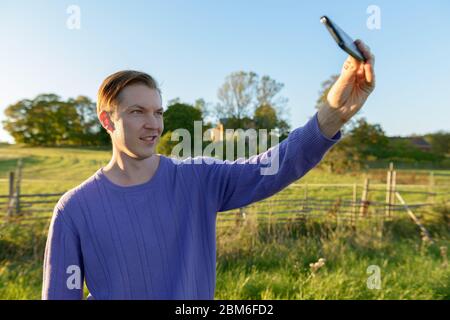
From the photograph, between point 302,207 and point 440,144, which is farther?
point 440,144

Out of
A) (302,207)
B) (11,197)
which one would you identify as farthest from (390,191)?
(11,197)

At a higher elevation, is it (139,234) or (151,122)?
(151,122)

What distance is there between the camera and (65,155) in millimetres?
29750

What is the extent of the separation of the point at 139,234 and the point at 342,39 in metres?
1.03

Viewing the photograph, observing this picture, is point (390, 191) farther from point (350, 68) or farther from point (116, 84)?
point (116, 84)

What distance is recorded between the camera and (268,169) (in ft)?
4.70

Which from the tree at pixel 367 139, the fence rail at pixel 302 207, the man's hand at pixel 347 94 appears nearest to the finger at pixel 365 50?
the man's hand at pixel 347 94

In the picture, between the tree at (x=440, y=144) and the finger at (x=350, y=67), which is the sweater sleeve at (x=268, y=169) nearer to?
the finger at (x=350, y=67)

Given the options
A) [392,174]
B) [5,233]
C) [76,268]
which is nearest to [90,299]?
[76,268]

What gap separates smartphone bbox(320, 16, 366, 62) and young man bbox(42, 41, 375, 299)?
1.09ft

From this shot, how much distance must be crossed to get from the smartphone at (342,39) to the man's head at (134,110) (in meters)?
0.74

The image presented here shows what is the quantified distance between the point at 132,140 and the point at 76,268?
1.88ft

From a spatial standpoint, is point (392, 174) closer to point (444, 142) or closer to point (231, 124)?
point (231, 124)

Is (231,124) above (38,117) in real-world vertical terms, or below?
below
